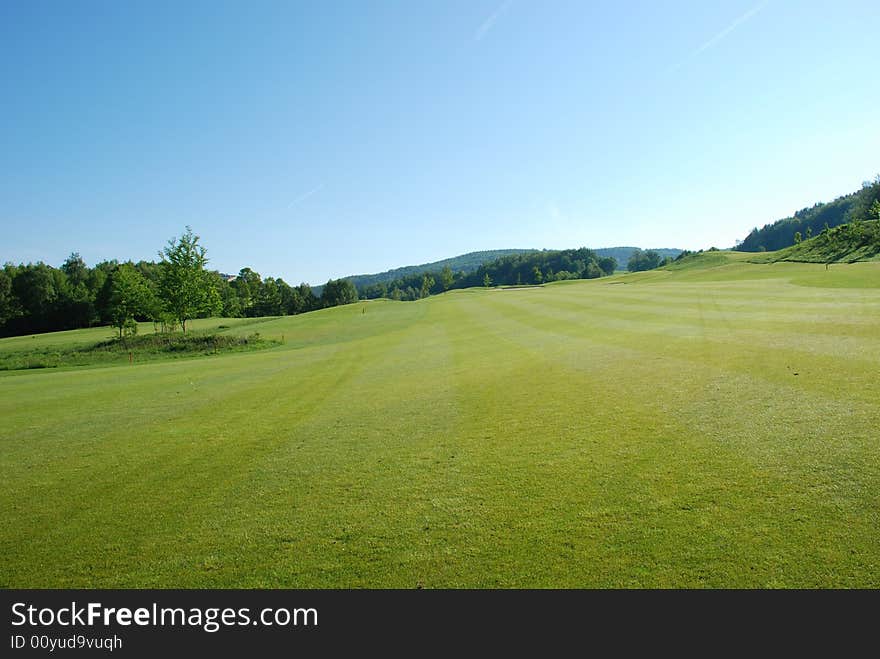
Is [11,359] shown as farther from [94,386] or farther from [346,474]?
[346,474]

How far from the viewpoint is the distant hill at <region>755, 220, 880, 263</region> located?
6284 cm

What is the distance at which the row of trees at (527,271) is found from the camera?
164962mm

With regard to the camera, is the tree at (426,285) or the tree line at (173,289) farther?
the tree at (426,285)

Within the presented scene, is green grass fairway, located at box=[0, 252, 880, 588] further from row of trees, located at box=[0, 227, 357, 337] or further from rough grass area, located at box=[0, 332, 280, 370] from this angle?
row of trees, located at box=[0, 227, 357, 337]

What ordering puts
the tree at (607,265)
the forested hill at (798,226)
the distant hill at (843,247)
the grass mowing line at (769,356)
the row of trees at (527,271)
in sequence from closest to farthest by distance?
1. the grass mowing line at (769,356)
2. the distant hill at (843,247)
3. the forested hill at (798,226)
4. the row of trees at (527,271)
5. the tree at (607,265)

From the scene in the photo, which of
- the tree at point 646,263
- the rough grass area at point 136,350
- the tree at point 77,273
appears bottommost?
the rough grass area at point 136,350

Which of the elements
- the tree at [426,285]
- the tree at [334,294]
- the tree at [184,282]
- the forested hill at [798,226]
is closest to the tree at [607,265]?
the forested hill at [798,226]

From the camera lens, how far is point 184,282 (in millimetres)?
48906

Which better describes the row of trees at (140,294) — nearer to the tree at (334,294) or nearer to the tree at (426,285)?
the tree at (334,294)

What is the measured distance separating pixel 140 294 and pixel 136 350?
19.5m

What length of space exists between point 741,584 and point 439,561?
8.78 ft

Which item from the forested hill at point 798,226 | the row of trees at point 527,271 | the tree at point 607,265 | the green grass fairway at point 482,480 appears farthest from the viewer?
the tree at point 607,265
